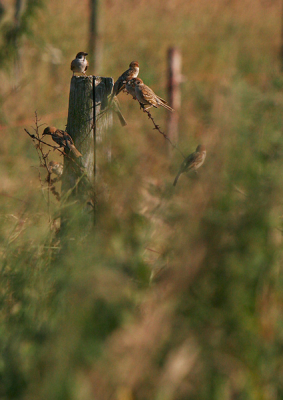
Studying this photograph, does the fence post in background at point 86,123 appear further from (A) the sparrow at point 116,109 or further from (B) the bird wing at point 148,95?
(B) the bird wing at point 148,95

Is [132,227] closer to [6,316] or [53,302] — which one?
[53,302]

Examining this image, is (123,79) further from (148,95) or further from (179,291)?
(179,291)

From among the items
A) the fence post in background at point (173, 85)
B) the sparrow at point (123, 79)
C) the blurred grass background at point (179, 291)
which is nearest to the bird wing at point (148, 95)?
the sparrow at point (123, 79)

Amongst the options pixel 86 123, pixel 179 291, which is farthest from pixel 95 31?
pixel 179 291

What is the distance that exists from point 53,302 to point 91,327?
3.47ft

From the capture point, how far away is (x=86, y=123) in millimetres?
3307

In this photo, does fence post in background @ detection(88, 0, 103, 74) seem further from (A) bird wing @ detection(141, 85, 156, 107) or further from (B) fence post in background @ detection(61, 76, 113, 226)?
(B) fence post in background @ detection(61, 76, 113, 226)

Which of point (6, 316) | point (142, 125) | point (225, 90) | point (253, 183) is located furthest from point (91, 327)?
point (142, 125)

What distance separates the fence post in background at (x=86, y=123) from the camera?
328 cm

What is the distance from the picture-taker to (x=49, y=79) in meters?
10.5

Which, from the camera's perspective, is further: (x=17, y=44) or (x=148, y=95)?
(x=17, y=44)

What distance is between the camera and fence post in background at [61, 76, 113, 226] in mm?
3279

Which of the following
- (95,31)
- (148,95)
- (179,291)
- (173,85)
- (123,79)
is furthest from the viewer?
(95,31)

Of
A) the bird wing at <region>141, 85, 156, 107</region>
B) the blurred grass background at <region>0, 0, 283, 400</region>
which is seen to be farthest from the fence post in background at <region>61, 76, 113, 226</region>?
the blurred grass background at <region>0, 0, 283, 400</region>
